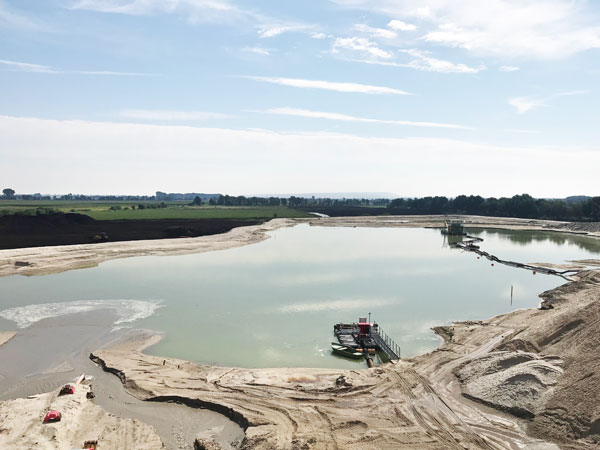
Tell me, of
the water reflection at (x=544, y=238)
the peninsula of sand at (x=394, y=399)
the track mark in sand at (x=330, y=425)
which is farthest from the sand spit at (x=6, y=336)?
the water reflection at (x=544, y=238)

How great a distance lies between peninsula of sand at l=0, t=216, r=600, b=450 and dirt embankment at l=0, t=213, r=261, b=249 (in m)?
65.8

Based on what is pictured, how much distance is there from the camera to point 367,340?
34500 millimetres

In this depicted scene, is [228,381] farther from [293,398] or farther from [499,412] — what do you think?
[499,412]

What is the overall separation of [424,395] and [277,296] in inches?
1123

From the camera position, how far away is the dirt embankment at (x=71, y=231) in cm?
8844

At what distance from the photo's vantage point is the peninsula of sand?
20.0 metres

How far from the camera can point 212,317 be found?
4288 cm

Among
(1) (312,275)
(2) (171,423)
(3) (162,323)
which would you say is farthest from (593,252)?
(2) (171,423)

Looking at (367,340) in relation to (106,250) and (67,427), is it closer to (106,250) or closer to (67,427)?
(67,427)

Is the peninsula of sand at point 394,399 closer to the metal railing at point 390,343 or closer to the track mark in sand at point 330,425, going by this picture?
the track mark in sand at point 330,425

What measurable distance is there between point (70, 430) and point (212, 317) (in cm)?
2229

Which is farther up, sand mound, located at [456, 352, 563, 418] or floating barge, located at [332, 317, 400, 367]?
sand mound, located at [456, 352, 563, 418]

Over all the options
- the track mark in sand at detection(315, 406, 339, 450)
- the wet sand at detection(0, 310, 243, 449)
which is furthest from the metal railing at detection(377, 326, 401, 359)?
the wet sand at detection(0, 310, 243, 449)

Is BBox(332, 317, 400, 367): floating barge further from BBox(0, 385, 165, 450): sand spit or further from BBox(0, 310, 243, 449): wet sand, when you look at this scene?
BBox(0, 385, 165, 450): sand spit
